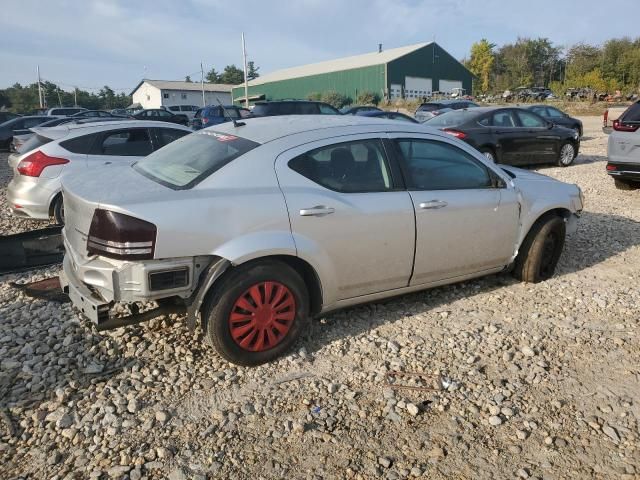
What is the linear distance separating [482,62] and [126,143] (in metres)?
73.1

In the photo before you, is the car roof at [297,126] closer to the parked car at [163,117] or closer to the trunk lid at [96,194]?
the trunk lid at [96,194]

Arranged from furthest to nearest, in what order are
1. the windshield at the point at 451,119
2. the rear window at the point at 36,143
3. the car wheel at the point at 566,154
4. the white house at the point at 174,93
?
the white house at the point at 174,93 → the car wheel at the point at 566,154 → the windshield at the point at 451,119 → the rear window at the point at 36,143

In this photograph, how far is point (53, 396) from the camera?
3.20 meters

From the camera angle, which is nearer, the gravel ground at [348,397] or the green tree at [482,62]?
the gravel ground at [348,397]

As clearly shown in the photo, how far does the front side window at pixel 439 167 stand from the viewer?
13.4 feet

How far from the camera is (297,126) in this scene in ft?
12.9

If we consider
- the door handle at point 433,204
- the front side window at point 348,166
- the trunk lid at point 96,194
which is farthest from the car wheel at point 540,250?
the trunk lid at point 96,194

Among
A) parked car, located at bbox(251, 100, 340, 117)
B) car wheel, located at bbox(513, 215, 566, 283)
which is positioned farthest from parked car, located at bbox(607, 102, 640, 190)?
parked car, located at bbox(251, 100, 340, 117)

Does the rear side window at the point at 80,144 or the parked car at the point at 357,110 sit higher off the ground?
the parked car at the point at 357,110

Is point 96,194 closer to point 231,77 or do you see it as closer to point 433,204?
point 433,204

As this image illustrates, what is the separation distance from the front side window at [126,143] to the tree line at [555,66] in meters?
57.5

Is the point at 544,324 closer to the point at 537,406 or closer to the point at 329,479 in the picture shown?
the point at 537,406

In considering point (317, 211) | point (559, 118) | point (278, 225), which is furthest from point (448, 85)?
point (278, 225)

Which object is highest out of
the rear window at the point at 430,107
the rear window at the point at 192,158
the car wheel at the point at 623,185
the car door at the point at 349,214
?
the rear window at the point at 430,107
